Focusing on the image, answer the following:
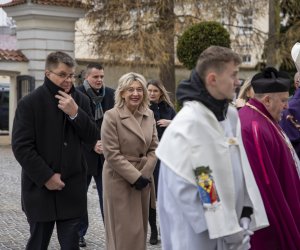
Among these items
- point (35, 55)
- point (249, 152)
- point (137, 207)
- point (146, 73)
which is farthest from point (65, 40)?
point (249, 152)

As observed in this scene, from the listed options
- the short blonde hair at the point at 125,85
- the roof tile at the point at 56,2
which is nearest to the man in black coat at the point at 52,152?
the short blonde hair at the point at 125,85

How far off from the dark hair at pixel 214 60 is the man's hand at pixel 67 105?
1.57 m

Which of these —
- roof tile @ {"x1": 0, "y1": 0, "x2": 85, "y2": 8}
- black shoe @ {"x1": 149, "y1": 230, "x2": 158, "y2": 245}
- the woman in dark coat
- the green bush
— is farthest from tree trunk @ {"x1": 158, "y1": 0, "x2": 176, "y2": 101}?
black shoe @ {"x1": 149, "y1": 230, "x2": 158, "y2": 245}

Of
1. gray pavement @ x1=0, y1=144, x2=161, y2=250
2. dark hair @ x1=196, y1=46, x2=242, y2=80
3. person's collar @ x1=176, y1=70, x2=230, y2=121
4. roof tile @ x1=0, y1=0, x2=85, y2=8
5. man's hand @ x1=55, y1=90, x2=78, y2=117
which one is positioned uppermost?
roof tile @ x1=0, y1=0, x2=85, y2=8

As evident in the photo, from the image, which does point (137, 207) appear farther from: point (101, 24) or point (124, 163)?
point (101, 24)

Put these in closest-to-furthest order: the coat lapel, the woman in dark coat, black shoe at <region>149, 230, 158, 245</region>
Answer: the coat lapel → black shoe at <region>149, 230, 158, 245</region> → the woman in dark coat

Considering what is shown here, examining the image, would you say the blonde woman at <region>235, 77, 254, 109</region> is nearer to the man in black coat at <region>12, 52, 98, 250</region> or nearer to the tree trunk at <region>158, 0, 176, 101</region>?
the man in black coat at <region>12, 52, 98, 250</region>

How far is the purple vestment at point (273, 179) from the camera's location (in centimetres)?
467

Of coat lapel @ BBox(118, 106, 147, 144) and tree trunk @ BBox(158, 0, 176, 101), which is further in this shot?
tree trunk @ BBox(158, 0, 176, 101)

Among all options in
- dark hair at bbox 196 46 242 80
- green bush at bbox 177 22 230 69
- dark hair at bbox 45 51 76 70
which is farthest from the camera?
green bush at bbox 177 22 230 69

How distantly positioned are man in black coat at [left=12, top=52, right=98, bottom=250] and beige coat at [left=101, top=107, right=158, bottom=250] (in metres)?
0.63

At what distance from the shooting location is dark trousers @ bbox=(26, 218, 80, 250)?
17.6 feet

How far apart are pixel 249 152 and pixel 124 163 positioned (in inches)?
62.5

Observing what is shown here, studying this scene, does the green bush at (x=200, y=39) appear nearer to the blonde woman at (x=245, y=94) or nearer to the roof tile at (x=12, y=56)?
the roof tile at (x=12, y=56)
